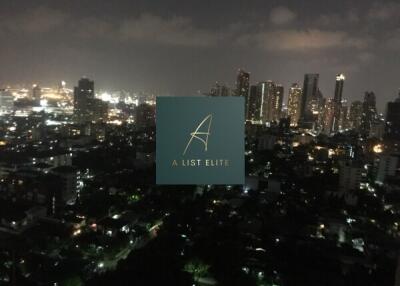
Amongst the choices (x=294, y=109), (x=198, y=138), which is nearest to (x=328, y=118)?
(x=294, y=109)

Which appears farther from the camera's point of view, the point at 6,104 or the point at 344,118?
the point at 6,104

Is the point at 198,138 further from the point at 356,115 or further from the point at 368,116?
the point at 356,115

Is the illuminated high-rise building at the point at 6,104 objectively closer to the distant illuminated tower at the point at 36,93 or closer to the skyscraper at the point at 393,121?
the distant illuminated tower at the point at 36,93

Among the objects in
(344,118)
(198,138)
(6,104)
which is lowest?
(6,104)

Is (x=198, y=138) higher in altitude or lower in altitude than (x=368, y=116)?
higher

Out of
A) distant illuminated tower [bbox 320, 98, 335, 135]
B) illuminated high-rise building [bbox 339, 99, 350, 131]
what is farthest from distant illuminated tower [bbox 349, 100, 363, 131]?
distant illuminated tower [bbox 320, 98, 335, 135]

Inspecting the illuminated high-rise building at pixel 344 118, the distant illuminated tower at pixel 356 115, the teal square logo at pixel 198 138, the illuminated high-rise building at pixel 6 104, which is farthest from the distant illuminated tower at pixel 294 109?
the illuminated high-rise building at pixel 6 104

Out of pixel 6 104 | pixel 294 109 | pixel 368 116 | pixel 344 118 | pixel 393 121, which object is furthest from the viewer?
pixel 6 104
